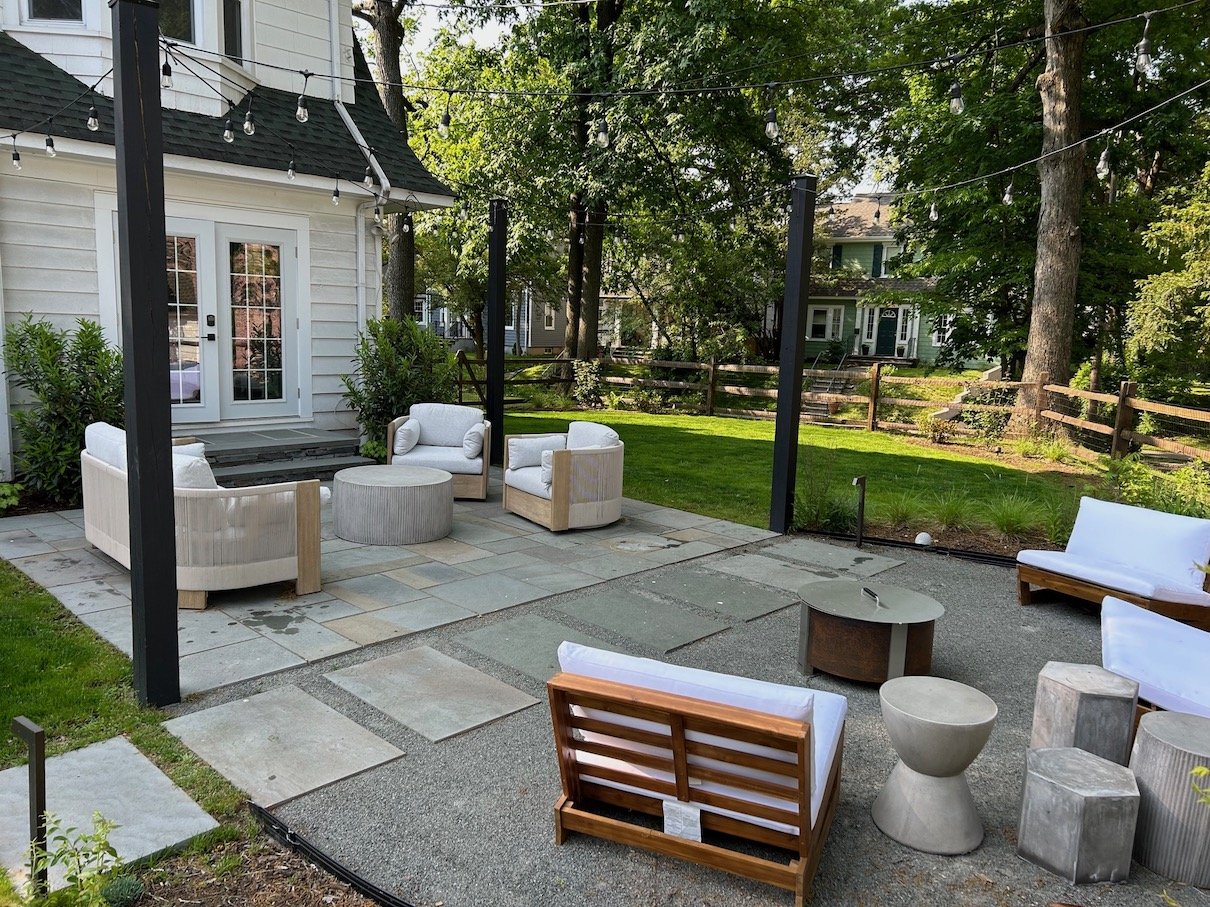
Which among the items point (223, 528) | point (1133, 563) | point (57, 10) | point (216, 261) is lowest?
point (1133, 563)

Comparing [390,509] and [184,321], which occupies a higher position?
[184,321]

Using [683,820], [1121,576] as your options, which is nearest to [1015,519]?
[1121,576]

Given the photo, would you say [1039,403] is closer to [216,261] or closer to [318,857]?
[216,261]

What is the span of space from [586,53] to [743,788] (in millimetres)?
A: 15811

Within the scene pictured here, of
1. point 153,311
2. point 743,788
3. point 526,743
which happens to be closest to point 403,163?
point 153,311

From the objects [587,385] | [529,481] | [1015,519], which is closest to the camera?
[1015,519]

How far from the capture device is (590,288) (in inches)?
690

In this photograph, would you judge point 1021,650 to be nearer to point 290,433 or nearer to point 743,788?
point 743,788

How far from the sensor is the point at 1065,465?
10969 mm

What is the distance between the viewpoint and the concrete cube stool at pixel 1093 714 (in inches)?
122

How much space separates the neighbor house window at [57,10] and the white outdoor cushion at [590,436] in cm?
628

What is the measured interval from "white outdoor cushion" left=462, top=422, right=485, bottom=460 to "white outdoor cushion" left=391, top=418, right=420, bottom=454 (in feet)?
1.75

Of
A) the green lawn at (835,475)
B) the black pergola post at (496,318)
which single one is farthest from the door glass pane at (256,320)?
the green lawn at (835,475)

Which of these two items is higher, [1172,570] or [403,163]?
[403,163]
